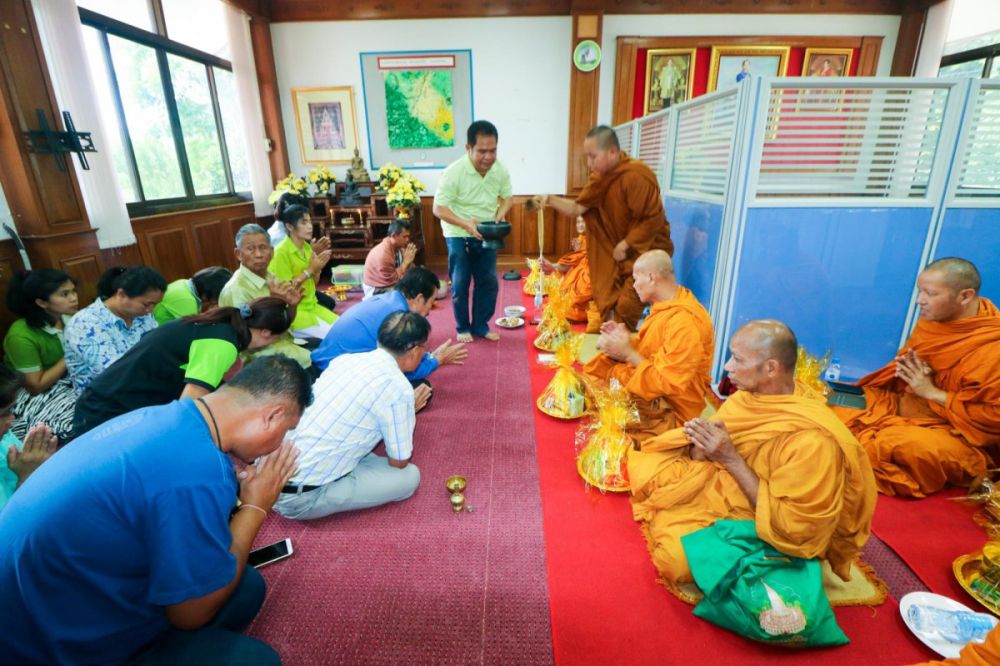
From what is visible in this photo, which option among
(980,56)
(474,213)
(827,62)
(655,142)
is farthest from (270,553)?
(980,56)

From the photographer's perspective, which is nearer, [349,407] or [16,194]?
[349,407]

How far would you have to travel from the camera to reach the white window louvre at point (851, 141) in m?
2.90

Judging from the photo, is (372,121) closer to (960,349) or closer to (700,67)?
(700,67)

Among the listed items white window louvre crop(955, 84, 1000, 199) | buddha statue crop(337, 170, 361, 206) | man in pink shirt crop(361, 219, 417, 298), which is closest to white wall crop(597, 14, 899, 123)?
buddha statue crop(337, 170, 361, 206)

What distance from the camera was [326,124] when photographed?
290 inches

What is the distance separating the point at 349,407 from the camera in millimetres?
2051

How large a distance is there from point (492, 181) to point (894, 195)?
2969mm

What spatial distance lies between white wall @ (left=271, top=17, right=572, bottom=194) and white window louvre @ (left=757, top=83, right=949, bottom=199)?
15.5 ft

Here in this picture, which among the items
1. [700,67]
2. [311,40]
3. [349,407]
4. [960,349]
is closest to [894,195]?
[960,349]

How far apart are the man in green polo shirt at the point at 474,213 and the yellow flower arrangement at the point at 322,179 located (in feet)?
12.2

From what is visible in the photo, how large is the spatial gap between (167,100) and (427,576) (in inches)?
253

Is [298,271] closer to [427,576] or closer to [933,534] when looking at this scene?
[427,576]

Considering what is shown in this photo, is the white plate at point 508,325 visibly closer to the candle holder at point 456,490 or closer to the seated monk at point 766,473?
the candle holder at point 456,490

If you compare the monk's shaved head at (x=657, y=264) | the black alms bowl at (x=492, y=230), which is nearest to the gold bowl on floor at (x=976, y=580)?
the monk's shaved head at (x=657, y=264)
